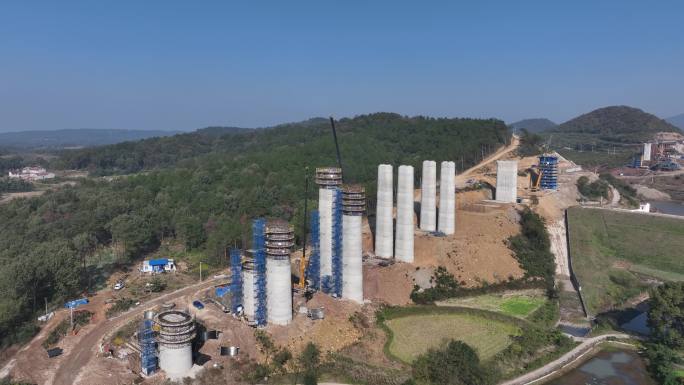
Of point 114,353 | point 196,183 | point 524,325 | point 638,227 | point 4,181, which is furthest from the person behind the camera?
point 4,181

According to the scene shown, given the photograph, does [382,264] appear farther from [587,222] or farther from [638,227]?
[638,227]

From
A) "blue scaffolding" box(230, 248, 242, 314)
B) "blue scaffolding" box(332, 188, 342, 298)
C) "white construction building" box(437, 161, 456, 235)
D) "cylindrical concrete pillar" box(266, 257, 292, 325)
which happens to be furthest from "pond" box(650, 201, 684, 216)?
"blue scaffolding" box(230, 248, 242, 314)

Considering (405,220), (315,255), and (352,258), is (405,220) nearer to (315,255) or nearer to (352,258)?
(352,258)

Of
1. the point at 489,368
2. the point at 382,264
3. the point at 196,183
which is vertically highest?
the point at 196,183

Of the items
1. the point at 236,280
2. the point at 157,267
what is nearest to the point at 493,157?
the point at 157,267

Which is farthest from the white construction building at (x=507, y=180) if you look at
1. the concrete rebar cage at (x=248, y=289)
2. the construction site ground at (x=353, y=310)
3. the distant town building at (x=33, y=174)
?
the distant town building at (x=33, y=174)

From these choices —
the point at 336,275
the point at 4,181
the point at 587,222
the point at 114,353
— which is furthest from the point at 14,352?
the point at 4,181
